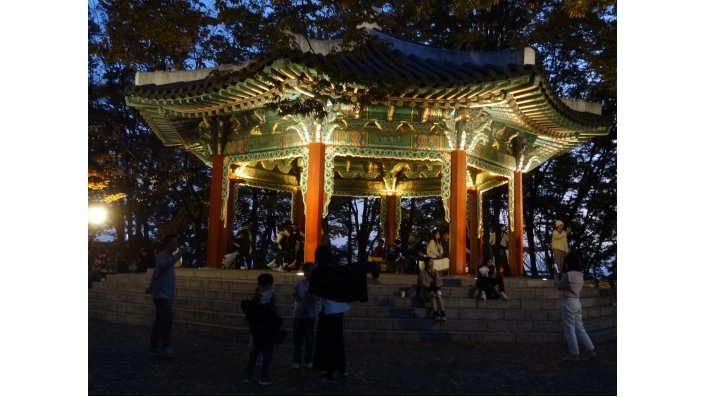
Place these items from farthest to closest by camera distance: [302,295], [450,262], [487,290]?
1. [450,262]
2. [487,290]
3. [302,295]

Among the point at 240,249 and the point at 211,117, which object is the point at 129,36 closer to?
the point at 211,117

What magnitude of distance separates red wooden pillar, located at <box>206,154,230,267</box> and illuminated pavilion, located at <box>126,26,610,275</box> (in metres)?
0.03

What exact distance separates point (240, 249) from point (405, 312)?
651cm

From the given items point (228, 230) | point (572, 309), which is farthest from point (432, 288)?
point (228, 230)

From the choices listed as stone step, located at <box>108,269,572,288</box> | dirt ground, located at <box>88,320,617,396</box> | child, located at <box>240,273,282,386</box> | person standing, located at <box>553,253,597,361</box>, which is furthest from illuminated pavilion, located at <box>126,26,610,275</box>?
child, located at <box>240,273,282,386</box>

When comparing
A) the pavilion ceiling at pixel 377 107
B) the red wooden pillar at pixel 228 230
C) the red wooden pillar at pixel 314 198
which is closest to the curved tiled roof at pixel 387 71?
the pavilion ceiling at pixel 377 107

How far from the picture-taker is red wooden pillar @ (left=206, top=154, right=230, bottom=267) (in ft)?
50.4

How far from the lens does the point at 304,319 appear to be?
7.89 metres

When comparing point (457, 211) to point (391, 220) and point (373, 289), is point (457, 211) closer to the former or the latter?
point (373, 289)

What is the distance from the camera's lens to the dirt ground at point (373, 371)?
265 inches

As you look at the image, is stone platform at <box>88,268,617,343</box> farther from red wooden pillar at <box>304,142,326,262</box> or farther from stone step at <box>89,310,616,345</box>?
red wooden pillar at <box>304,142,326,262</box>

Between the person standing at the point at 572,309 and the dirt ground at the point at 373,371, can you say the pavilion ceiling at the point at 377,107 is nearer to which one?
the person standing at the point at 572,309

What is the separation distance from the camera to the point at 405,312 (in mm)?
11172

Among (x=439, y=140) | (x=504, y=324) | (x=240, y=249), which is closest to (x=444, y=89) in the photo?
(x=439, y=140)
